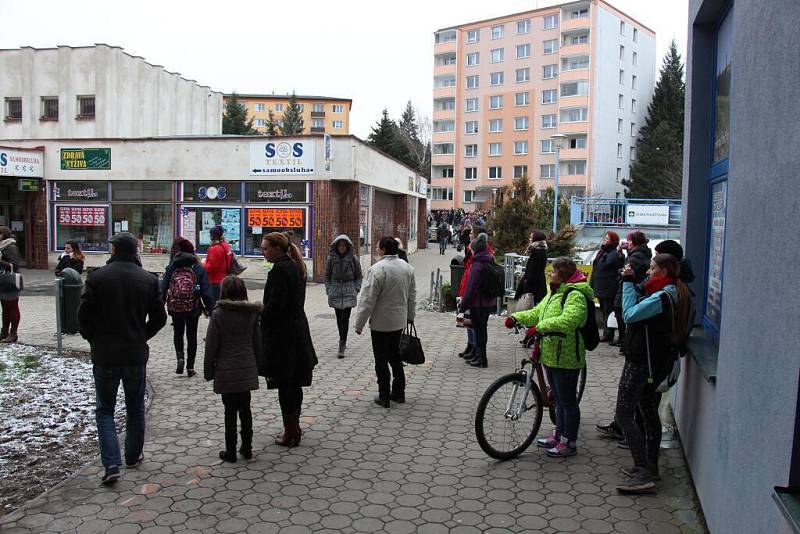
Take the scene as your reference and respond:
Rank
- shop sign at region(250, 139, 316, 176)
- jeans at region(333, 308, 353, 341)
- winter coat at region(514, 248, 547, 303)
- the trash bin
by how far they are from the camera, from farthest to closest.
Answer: shop sign at region(250, 139, 316, 176), the trash bin, jeans at region(333, 308, 353, 341), winter coat at region(514, 248, 547, 303)

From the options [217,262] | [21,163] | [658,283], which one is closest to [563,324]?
[658,283]

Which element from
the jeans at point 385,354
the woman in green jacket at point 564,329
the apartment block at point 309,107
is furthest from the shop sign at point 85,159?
the apartment block at point 309,107

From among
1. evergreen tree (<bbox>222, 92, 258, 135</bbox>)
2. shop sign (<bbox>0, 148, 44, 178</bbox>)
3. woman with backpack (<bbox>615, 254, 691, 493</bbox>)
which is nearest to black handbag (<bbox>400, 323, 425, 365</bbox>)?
woman with backpack (<bbox>615, 254, 691, 493</bbox>)

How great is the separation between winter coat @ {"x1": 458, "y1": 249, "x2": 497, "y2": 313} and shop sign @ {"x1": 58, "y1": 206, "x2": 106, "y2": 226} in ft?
55.0

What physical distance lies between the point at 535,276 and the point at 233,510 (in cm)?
609

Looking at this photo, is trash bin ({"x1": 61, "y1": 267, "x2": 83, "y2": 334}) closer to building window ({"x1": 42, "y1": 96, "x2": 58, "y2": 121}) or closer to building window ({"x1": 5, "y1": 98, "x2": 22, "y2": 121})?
building window ({"x1": 42, "y1": 96, "x2": 58, "y2": 121})

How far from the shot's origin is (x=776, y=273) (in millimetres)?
2965

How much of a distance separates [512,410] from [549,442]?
52 centimetres

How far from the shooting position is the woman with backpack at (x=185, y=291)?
8.37 meters

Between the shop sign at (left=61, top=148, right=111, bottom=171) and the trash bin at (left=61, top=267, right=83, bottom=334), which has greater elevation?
the shop sign at (left=61, top=148, right=111, bottom=171)

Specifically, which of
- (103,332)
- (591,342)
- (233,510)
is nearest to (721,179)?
(591,342)

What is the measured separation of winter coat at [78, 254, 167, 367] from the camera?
16.4ft

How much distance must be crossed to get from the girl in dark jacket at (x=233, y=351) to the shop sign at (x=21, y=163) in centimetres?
1899

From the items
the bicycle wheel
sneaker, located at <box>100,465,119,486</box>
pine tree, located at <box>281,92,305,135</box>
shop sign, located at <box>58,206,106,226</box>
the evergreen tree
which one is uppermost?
pine tree, located at <box>281,92,305,135</box>
